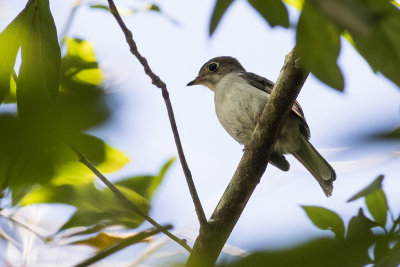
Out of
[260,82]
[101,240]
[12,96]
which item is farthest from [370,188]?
[260,82]

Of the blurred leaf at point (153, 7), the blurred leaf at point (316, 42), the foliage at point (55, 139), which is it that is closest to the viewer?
the foliage at point (55, 139)

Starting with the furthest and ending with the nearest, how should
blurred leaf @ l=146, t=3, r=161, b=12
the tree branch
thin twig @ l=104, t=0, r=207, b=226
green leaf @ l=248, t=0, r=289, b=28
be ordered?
the tree branch → blurred leaf @ l=146, t=3, r=161, b=12 → thin twig @ l=104, t=0, r=207, b=226 → green leaf @ l=248, t=0, r=289, b=28

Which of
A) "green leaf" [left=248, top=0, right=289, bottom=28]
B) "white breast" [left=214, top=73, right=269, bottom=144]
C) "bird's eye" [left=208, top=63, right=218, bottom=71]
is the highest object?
"bird's eye" [left=208, top=63, right=218, bottom=71]

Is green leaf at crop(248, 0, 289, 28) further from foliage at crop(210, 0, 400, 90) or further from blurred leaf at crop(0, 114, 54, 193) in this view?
blurred leaf at crop(0, 114, 54, 193)

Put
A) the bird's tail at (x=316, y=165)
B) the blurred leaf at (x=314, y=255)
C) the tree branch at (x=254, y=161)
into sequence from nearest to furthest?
the blurred leaf at (x=314, y=255)
the tree branch at (x=254, y=161)
the bird's tail at (x=316, y=165)

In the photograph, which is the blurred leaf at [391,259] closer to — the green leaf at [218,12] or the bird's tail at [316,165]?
the green leaf at [218,12]

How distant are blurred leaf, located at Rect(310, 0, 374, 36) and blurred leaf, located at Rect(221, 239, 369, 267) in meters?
0.21

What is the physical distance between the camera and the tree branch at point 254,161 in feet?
8.65

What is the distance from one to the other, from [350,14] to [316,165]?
14.4 ft

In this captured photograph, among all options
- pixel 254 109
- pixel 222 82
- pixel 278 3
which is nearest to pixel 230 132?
pixel 254 109

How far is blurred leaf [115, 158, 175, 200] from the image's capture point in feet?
3.18

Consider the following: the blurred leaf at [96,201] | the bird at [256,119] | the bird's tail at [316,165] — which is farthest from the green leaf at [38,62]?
the bird's tail at [316,165]

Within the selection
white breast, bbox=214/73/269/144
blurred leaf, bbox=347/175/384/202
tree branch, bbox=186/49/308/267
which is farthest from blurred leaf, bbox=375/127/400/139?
white breast, bbox=214/73/269/144

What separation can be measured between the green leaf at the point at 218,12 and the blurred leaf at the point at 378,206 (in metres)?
0.49
